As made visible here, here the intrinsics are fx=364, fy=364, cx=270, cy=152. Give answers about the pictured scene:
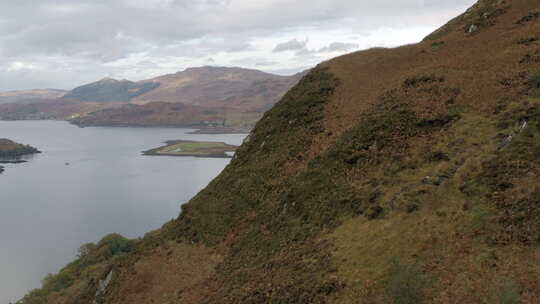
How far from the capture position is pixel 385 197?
26.9m

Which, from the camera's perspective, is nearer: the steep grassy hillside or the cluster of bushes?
the steep grassy hillside

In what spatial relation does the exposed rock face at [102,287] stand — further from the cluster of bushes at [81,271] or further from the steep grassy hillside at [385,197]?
the cluster of bushes at [81,271]

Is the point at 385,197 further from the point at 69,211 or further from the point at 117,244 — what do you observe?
the point at 69,211

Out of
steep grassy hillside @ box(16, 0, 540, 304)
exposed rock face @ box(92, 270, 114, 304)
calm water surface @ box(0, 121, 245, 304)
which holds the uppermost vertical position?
steep grassy hillside @ box(16, 0, 540, 304)

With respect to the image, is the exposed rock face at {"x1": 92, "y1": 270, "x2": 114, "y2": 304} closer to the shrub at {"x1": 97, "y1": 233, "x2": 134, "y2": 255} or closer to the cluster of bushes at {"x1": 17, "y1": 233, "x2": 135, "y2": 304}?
the cluster of bushes at {"x1": 17, "y1": 233, "x2": 135, "y2": 304}

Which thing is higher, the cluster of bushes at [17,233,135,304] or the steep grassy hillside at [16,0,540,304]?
the steep grassy hillside at [16,0,540,304]

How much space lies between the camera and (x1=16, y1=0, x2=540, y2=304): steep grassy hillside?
19.0m

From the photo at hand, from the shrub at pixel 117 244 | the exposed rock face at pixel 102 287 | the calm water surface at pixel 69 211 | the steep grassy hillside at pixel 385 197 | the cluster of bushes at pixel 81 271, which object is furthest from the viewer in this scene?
the calm water surface at pixel 69 211

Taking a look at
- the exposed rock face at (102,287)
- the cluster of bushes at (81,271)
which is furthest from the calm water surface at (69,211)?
the exposed rock face at (102,287)

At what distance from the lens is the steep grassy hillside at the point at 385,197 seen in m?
19.0

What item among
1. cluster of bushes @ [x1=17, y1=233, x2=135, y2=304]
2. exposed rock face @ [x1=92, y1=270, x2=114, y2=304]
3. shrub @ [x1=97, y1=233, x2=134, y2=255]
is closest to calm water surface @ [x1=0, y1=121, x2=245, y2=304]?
cluster of bushes @ [x1=17, y1=233, x2=135, y2=304]

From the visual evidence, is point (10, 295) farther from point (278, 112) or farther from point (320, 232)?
point (320, 232)

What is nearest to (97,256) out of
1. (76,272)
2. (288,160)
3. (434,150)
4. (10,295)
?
(76,272)

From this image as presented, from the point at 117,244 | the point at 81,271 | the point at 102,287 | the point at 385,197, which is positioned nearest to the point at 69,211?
the point at 117,244
